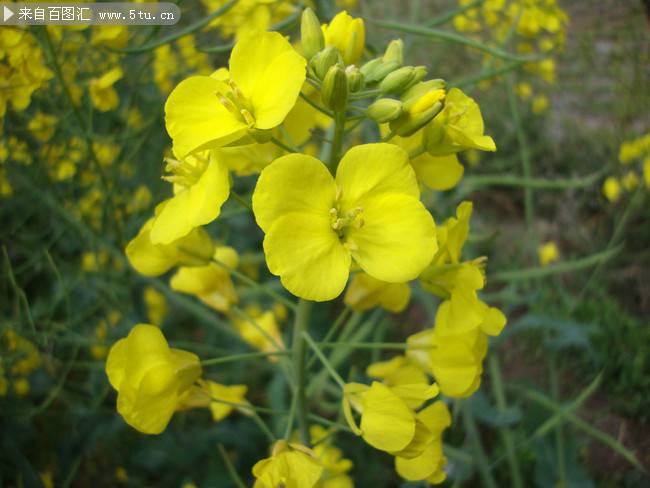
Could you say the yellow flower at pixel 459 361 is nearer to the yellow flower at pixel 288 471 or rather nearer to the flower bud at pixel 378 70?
the yellow flower at pixel 288 471

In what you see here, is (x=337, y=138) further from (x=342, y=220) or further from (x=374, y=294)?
(x=374, y=294)

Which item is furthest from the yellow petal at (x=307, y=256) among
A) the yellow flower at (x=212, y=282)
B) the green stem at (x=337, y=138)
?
the yellow flower at (x=212, y=282)

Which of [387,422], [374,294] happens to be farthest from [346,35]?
[387,422]

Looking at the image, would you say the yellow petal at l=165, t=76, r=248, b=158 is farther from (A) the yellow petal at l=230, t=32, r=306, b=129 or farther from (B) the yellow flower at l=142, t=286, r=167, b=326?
(B) the yellow flower at l=142, t=286, r=167, b=326

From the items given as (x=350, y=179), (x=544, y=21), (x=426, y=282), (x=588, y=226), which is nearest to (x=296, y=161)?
(x=350, y=179)

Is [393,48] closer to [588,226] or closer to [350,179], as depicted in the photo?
[350,179]

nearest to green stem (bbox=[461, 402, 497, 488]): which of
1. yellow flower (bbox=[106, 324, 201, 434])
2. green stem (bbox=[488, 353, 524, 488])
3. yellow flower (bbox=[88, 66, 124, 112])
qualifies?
green stem (bbox=[488, 353, 524, 488])
